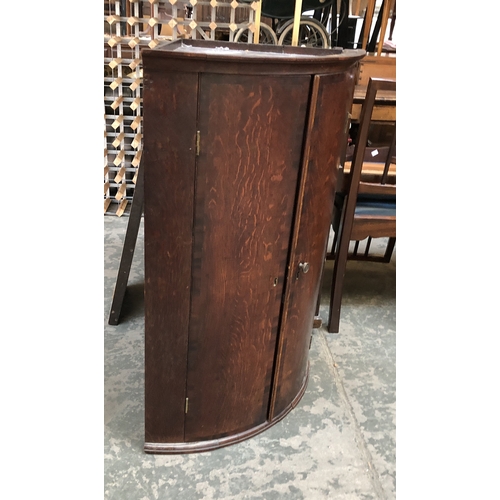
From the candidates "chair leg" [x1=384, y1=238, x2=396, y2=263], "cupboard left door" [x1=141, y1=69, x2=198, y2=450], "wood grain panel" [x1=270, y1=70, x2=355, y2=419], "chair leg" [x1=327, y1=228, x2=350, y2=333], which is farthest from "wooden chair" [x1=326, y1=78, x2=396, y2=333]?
"cupboard left door" [x1=141, y1=69, x2=198, y2=450]

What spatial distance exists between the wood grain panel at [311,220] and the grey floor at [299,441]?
0.18 metres

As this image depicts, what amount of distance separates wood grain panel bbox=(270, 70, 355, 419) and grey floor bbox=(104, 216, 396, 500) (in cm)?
18

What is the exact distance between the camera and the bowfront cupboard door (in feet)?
4.25

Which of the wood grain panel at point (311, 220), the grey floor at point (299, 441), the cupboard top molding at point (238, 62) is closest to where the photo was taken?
the cupboard top molding at point (238, 62)

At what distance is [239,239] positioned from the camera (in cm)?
146

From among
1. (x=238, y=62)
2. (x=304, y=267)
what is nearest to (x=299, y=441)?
(x=304, y=267)

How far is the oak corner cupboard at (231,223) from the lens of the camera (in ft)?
4.13

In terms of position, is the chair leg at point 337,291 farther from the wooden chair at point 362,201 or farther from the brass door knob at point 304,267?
the brass door knob at point 304,267

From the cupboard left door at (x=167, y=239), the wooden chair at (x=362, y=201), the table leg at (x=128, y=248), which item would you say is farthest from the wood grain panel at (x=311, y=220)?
the table leg at (x=128, y=248)

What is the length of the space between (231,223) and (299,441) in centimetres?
97

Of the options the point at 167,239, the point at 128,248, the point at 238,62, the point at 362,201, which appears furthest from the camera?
the point at 362,201

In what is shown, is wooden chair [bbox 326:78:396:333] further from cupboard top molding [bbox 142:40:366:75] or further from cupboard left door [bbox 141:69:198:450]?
cupboard left door [bbox 141:69:198:450]

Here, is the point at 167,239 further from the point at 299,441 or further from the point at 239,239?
the point at 299,441

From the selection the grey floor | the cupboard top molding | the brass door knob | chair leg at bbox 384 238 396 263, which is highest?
the cupboard top molding
